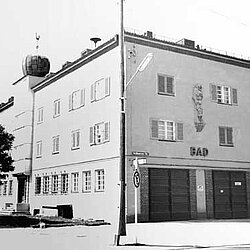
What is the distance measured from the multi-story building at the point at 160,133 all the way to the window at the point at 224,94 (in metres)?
0.07

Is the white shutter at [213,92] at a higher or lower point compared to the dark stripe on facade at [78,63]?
lower

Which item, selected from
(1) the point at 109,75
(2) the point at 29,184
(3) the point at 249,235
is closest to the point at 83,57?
(1) the point at 109,75

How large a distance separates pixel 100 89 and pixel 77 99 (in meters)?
3.58

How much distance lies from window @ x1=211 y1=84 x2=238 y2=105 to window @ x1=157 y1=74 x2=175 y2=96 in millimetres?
3259

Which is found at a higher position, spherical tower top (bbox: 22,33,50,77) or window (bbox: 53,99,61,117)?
spherical tower top (bbox: 22,33,50,77)

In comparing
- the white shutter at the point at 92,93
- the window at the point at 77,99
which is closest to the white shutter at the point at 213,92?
the white shutter at the point at 92,93

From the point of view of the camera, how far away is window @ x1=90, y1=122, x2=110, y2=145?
93.1 ft

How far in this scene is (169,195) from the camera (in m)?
27.8

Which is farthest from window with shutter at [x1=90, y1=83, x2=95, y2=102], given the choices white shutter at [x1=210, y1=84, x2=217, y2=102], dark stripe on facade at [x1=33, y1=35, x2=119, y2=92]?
white shutter at [x1=210, y1=84, x2=217, y2=102]

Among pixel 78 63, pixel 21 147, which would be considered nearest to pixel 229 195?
pixel 78 63

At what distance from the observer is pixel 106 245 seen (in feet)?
51.1

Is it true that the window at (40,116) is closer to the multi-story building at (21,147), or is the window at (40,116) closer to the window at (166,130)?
the multi-story building at (21,147)

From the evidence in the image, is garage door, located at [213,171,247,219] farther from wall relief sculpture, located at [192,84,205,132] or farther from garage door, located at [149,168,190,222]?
wall relief sculpture, located at [192,84,205,132]

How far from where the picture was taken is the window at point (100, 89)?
2873 centimetres
